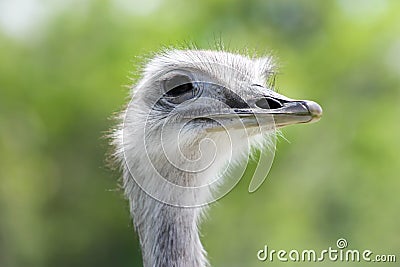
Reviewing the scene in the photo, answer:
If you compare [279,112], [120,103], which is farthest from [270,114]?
[120,103]

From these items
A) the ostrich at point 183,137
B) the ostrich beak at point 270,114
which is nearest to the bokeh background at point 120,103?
the ostrich at point 183,137

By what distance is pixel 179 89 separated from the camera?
8.57 feet

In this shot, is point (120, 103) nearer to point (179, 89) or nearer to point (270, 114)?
point (179, 89)

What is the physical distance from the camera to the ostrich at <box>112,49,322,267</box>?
8.27 ft

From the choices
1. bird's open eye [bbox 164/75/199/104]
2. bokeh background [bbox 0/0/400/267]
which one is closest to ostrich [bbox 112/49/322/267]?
bird's open eye [bbox 164/75/199/104]

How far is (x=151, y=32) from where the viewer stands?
927 cm

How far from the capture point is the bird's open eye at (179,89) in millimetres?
2586

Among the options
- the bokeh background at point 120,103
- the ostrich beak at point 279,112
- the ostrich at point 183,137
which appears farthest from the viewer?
the bokeh background at point 120,103

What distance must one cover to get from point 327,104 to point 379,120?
0.72 meters

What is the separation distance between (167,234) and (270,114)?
46 centimetres


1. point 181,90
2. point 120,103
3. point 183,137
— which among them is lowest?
point 183,137

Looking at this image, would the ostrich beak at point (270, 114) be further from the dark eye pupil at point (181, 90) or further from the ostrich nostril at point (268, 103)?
the dark eye pupil at point (181, 90)

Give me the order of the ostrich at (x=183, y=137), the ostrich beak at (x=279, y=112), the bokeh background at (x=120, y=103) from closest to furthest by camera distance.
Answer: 1. the ostrich beak at (x=279, y=112)
2. the ostrich at (x=183, y=137)
3. the bokeh background at (x=120, y=103)

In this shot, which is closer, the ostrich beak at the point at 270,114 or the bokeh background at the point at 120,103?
the ostrich beak at the point at 270,114
